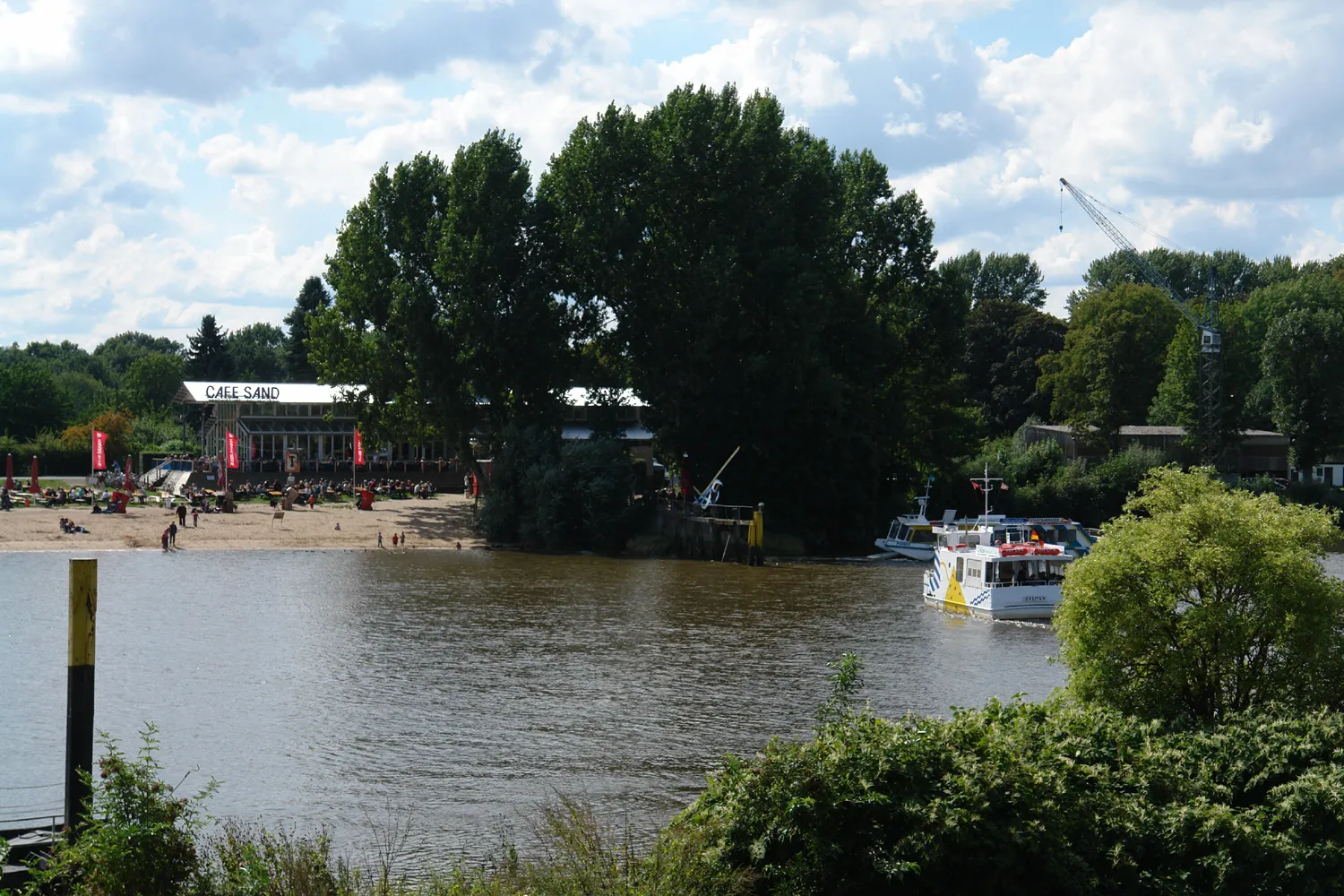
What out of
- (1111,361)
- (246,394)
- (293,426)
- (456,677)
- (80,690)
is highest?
(1111,361)

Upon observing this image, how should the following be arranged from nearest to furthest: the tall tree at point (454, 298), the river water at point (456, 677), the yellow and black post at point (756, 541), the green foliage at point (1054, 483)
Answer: the river water at point (456, 677), the yellow and black post at point (756, 541), the tall tree at point (454, 298), the green foliage at point (1054, 483)

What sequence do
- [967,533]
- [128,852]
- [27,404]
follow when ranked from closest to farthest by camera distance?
[128,852] → [967,533] → [27,404]

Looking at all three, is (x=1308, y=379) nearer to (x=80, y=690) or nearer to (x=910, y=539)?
(x=910, y=539)

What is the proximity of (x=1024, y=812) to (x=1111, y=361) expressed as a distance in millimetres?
96414

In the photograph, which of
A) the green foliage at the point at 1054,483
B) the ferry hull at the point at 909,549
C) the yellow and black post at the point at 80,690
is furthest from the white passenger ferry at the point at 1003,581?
the yellow and black post at the point at 80,690

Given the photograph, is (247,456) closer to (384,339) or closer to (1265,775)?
(384,339)

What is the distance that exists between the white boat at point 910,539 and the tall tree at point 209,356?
3752 inches

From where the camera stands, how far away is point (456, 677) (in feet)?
121

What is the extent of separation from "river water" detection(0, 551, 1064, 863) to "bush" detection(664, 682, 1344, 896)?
838 centimetres

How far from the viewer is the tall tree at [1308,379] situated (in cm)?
9994

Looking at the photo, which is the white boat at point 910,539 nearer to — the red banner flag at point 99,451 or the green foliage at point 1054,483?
the green foliage at point 1054,483

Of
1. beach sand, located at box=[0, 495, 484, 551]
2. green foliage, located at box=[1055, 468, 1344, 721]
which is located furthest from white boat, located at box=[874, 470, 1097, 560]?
green foliage, located at box=[1055, 468, 1344, 721]

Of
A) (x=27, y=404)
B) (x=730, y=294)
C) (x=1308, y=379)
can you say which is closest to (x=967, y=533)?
(x=730, y=294)

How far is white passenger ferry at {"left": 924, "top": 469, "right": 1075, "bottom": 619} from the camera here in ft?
167
